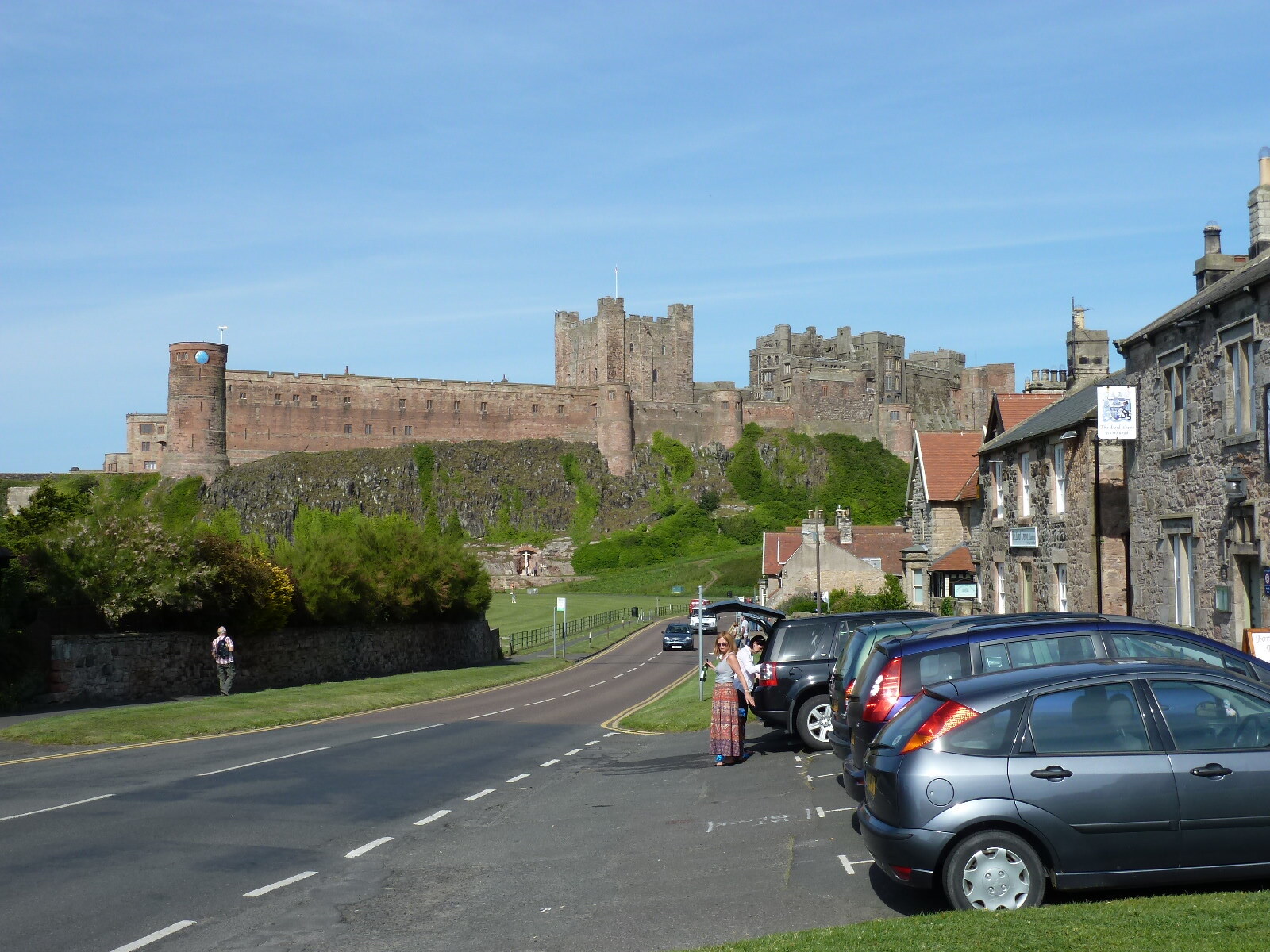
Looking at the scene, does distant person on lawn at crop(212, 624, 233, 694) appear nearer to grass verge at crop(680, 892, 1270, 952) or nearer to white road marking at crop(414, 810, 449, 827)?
white road marking at crop(414, 810, 449, 827)

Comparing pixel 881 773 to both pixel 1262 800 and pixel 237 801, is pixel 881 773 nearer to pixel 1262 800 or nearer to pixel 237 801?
pixel 1262 800

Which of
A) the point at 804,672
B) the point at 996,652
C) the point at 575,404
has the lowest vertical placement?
the point at 804,672

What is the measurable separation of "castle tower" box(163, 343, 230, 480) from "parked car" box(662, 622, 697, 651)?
244ft

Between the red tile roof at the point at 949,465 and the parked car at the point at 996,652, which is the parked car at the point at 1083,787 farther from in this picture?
the red tile roof at the point at 949,465

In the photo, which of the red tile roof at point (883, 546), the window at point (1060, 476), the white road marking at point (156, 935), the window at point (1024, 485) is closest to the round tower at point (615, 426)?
the red tile roof at point (883, 546)

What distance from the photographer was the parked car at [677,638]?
193ft

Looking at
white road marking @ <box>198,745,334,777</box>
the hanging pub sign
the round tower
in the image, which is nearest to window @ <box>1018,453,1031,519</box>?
the hanging pub sign

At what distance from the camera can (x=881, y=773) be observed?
8.70 m

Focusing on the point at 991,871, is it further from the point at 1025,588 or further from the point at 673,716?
the point at 1025,588

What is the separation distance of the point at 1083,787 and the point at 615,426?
129258 millimetres

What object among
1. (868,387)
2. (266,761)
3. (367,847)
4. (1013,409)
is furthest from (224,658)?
(868,387)

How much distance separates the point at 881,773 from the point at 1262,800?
2.40m

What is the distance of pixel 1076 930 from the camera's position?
24.0ft

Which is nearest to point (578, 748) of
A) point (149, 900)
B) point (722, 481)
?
point (149, 900)
